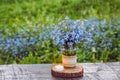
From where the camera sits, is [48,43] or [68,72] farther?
[48,43]

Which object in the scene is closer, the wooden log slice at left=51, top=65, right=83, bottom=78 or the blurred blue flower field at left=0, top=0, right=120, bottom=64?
the wooden log slice at left=51, top=65, right=83, bottom=78

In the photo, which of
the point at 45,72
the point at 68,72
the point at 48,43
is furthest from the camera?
the point at 48,43

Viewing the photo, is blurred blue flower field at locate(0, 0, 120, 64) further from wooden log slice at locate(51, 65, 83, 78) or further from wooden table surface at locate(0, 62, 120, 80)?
wooden log slice at locate(51, 65, 83, 78)

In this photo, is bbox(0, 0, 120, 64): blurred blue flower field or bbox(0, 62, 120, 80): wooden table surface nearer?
bbox(0, 62, 120, 80): wooden table surface

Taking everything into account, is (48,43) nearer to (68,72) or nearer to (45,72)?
(45,72)

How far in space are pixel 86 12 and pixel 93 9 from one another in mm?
104

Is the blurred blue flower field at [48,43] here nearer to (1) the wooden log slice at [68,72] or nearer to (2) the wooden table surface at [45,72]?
(2) the wooden table surface at [45,72]

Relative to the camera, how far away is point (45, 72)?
8.40ft

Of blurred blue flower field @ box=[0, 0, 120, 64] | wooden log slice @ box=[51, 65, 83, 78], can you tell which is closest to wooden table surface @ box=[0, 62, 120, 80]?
wooden log slice @ box=[51, 65, 83, 78]

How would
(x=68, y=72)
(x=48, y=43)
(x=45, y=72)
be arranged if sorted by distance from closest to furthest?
(x=68, y=72) < (x=45, y=72) < (x=48, y=43)

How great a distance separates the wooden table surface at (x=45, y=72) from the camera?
2.48m

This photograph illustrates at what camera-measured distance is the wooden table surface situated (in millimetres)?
2482

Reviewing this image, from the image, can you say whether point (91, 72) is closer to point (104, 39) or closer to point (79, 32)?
point (79, 32)

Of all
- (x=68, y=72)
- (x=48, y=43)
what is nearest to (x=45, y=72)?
(x=68, y=72)
